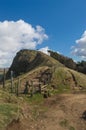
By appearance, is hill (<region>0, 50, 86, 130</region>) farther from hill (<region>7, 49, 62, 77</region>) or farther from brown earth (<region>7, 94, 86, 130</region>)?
hill (<region>7, 49, 62, 77</region>)

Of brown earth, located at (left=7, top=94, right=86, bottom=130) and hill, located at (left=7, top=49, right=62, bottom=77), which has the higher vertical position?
hill, located at (left=7, top=49, right=62, bottom=77)

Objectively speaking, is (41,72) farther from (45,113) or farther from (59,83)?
(45,113)

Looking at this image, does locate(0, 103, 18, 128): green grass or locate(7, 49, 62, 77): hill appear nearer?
locate(0, 103, 18, 128): green grass

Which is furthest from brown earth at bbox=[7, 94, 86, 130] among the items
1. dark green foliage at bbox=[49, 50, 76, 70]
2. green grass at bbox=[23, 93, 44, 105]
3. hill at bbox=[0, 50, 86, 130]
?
dark green foliage at bbox=[49, 50, 76, 70]

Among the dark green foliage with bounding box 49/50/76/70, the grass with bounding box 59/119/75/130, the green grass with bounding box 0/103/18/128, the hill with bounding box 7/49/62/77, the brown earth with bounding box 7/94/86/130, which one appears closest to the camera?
the green grass with bounding box 0/103/18/128

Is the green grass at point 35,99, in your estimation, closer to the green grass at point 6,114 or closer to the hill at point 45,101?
the hill at point 45,101

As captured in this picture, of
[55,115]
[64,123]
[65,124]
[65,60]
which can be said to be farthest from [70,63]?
[65,124]

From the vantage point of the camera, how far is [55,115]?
25.7m

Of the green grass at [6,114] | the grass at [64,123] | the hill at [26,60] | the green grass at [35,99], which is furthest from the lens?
the hill at [26,60]

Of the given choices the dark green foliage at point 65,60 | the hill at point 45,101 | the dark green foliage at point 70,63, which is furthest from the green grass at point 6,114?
the dark green foliage at point 65,60

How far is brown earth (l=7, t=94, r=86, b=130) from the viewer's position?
21.9m

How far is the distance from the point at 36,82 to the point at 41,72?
13.5ft

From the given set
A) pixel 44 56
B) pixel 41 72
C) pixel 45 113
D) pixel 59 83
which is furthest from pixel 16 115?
pixel 44 56

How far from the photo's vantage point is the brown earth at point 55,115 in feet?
72.0
